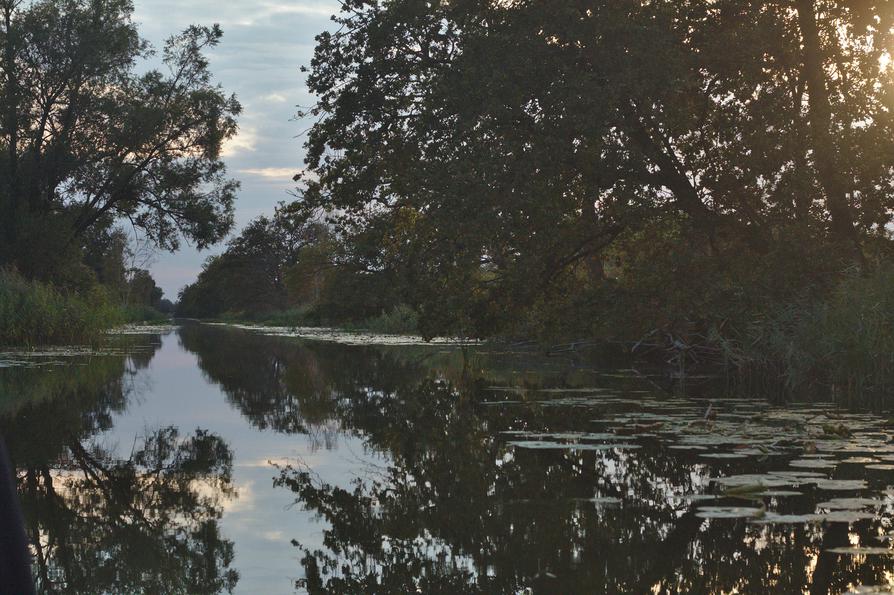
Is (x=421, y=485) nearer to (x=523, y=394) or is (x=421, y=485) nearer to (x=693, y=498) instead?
(x=693, y=498)

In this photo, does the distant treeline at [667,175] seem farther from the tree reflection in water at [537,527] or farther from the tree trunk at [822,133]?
the tree reflection in water at [537,527]

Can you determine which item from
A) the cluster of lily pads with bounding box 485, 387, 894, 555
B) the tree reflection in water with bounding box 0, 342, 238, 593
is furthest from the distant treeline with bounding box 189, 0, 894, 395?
the tree reflection in water with bounding box 0, 342, 238, 593

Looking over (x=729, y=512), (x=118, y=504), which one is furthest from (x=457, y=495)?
(x=118, y=504)

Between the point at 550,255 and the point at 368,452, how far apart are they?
9496 mm

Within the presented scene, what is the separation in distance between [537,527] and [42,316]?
67.2 feet

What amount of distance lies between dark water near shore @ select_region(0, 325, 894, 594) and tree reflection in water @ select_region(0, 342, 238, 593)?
0.02m

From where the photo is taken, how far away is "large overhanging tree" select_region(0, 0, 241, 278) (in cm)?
3102

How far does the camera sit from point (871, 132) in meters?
14.5

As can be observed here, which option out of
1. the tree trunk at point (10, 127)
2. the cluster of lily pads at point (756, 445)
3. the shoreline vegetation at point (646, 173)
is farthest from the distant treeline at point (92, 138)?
the cluster of lily pads at point (756, 445)

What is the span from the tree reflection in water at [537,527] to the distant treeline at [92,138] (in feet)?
75.8

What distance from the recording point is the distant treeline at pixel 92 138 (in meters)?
30.9

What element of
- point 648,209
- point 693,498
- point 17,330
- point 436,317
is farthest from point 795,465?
point 17,330

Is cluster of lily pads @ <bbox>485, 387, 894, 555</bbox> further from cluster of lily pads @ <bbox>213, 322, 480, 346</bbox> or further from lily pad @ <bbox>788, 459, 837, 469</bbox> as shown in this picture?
cluster of lily pads @ <bbox>213, 322, 480, 346</bbox>

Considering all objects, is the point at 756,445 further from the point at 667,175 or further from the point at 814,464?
the point at 667,175
